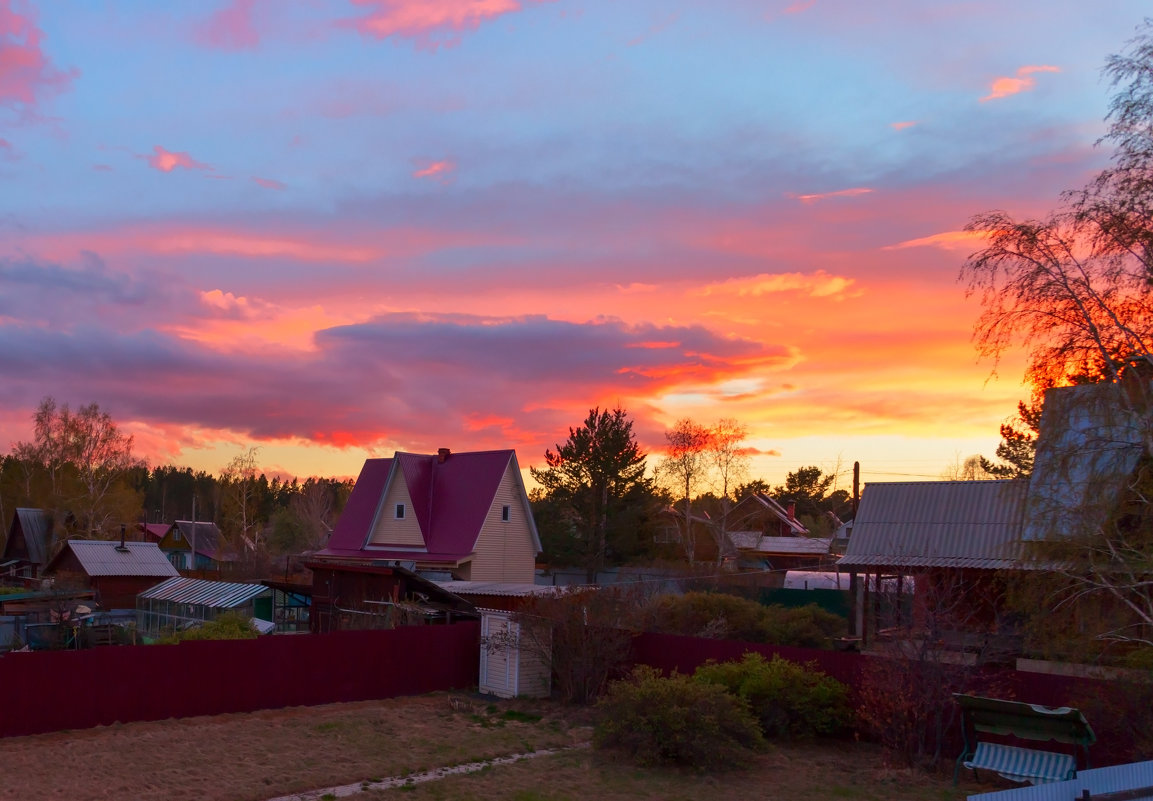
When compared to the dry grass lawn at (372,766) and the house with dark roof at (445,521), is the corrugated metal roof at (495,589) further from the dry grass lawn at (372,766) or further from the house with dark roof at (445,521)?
the dry grass lawn at (372,766)

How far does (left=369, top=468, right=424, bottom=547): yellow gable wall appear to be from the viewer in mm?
39406

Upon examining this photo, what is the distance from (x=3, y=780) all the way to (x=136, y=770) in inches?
60.7

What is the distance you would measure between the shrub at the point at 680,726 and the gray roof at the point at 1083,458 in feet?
17.8

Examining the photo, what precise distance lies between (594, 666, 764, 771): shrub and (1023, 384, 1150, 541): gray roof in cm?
544

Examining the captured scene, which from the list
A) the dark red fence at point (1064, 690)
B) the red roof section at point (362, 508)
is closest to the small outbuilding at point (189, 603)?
the red roof section at point (362, 508)

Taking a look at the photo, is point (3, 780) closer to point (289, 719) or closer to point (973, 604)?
point (289, 719)

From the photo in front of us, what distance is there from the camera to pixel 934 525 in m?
24.6

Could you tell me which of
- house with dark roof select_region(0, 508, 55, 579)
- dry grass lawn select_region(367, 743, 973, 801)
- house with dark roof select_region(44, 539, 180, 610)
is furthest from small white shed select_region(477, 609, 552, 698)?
house with dark roof select_region(0, 508, 55, 579)

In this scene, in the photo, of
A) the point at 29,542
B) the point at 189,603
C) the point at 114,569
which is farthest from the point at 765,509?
the point at 29,542

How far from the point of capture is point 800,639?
2283 cm

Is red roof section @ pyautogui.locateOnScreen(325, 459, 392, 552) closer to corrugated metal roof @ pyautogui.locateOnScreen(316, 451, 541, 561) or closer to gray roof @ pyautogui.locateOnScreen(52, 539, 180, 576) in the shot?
corrugated metal roof @ pyautogui.locateOnScreen(316, 451, 541, 561)

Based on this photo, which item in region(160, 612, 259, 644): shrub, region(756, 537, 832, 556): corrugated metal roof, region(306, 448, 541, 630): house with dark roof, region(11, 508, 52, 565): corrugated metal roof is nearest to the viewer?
region(160, 612, 259, 644): shrub

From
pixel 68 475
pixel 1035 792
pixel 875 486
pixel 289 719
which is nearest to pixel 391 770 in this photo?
pixel 289 719

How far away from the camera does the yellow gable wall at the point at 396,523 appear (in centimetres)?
3941
